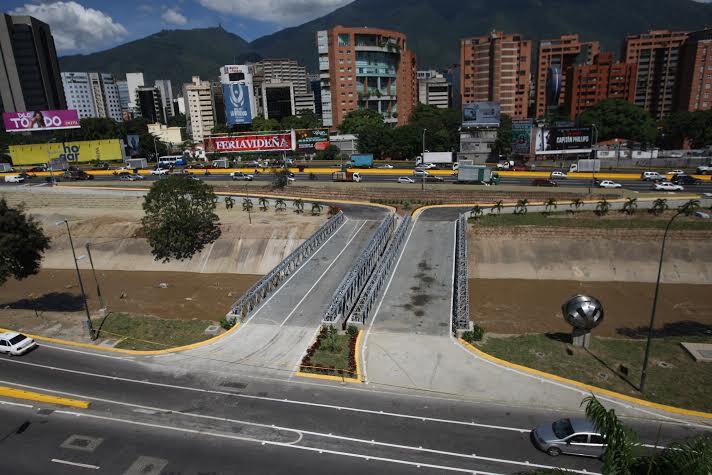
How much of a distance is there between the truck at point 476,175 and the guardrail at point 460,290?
2262cm

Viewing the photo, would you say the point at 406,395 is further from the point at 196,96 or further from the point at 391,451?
the point at 196,96

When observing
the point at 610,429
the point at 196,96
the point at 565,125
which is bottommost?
the point at 610,429

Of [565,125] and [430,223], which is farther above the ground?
[565,125]

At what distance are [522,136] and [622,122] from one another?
3677 centimetres

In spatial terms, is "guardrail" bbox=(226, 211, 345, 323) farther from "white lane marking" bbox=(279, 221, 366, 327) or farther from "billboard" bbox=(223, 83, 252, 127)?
"billboard" bbox=(223, 83, 252, 127)

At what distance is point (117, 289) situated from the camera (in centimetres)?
4769

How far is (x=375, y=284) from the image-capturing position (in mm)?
33875

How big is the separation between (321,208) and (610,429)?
1964 inches

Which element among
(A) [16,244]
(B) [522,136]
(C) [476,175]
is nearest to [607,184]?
(C) [476,175]

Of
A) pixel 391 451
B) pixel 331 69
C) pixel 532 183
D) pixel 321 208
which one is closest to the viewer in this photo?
pixel 391 451

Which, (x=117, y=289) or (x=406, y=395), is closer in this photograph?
(x=406, y=395)

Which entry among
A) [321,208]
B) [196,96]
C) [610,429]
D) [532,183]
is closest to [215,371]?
[610,429]

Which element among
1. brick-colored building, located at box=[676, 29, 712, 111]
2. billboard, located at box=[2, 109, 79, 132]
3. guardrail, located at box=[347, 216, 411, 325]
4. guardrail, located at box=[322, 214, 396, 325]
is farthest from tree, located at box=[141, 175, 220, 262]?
brick-colored building, located at box=[676, 29, 712, 111]

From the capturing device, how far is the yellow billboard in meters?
105
